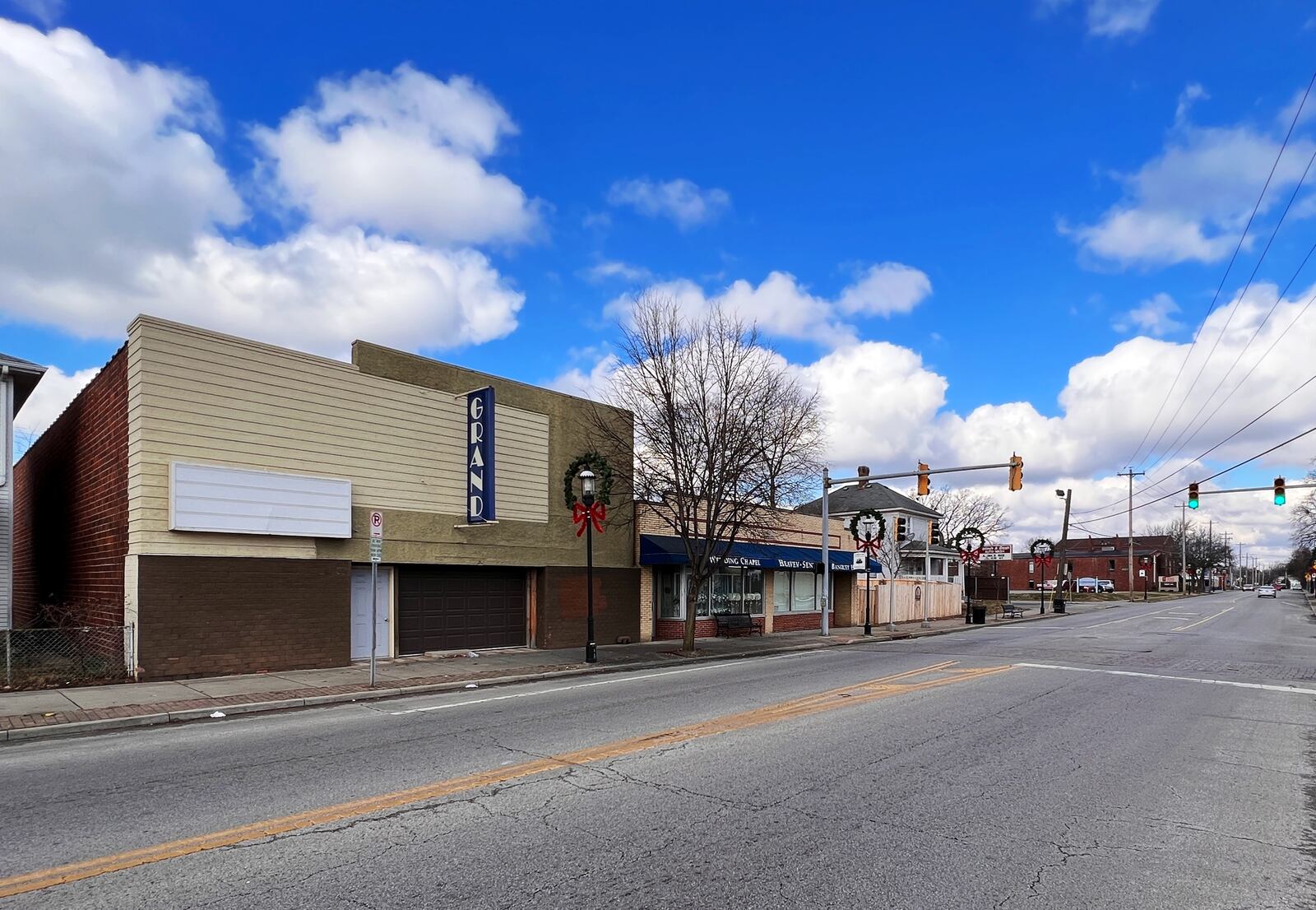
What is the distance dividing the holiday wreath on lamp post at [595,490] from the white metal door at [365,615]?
15.0 ft

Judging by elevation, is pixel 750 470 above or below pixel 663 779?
above

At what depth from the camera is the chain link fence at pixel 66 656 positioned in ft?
42.4

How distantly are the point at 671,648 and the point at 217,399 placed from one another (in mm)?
12194

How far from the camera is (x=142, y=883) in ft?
16.1

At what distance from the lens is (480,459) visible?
62.0ft

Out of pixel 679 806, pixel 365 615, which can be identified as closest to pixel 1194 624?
pixel 365 615

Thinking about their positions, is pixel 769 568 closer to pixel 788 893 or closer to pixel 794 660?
pixel 794 660

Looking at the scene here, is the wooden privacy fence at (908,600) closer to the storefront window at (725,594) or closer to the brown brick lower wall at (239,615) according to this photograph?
the storefront window at (725,594)

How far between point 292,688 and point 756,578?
17688 mm

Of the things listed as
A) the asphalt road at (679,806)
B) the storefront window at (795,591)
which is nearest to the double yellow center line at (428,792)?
the asphalt road at (679,806)

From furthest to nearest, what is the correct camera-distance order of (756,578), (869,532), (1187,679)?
(869,532) < (756,578) < (1187,679)

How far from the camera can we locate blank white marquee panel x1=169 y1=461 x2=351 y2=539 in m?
14.4

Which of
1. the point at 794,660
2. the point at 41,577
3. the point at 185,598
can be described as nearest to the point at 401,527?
the point at 185,598

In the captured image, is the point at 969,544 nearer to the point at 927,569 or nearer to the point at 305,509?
the point at 927,569
